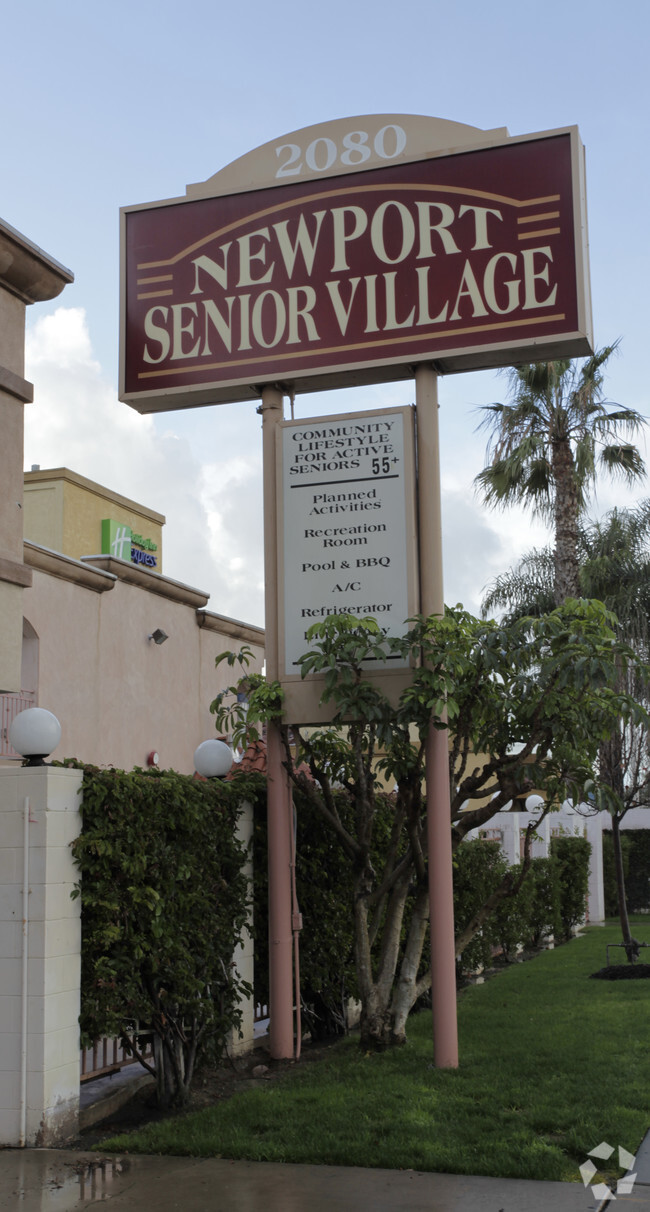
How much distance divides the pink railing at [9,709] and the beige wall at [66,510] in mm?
9986

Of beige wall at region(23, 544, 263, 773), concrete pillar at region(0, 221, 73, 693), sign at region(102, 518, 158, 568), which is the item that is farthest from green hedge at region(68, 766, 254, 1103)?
sign at region(102, 518, 158, 568)

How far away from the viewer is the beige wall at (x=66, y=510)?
1193 inches

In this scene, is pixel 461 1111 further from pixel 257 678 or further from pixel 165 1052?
pixel 257 678

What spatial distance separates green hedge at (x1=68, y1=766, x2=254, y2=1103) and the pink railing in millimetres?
10132

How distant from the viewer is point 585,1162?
6.23 meters

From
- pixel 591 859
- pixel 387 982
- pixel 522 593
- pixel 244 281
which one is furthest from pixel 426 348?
pixel 522 593

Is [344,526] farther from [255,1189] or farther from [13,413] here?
[255,1189]

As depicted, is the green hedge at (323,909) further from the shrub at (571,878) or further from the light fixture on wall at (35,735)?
the shrub at (571,878)

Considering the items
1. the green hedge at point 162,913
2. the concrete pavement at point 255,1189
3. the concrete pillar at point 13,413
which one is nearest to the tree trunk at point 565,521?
the green hedge at point 162,913

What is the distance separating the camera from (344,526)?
376 inches

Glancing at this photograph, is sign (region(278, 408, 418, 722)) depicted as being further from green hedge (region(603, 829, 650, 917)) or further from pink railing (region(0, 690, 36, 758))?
green hedge (region(603, 829, 650, 917))

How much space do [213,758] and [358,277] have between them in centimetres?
424

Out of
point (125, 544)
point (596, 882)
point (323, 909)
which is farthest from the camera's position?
point (125, 544)

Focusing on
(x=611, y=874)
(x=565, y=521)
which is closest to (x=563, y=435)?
(x=565, y=521)
